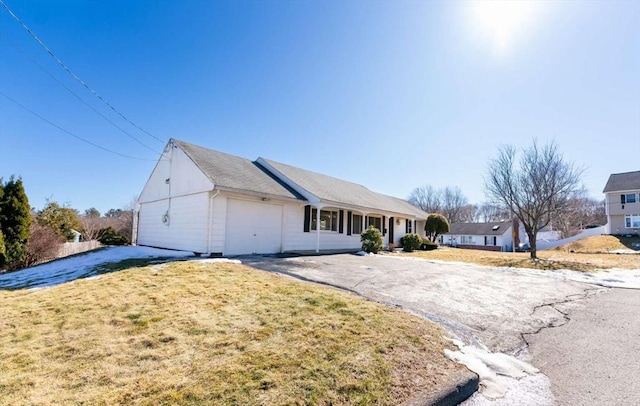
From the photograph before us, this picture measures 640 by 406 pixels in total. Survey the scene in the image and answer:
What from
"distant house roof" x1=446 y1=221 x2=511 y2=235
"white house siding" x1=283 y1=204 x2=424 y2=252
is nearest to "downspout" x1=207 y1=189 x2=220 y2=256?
"white house siding" x1=283 y1=204 x2=424 y2=252

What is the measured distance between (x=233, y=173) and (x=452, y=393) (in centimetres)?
1178

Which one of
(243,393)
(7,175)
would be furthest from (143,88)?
(243,393)

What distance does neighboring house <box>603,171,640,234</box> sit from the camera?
28.5m

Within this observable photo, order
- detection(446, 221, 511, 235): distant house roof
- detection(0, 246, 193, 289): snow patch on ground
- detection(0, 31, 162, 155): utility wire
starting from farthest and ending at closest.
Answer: detection(446, 221, 511, 235): distant house roof < detection(0, 31, 162, 155): utility wire < detection(0, 246, 193, 289): snow patch on ground

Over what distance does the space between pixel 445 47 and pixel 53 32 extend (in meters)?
11.9

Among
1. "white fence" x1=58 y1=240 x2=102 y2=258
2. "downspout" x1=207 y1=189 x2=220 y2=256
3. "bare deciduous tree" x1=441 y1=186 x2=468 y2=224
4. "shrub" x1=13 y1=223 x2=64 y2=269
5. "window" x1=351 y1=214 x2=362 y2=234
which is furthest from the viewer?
"bare deciduous tree" x1=441 y1=186 x2=468 y2=224

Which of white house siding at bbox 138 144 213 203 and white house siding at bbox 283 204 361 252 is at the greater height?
white house siding at bbox 138 144 213 203

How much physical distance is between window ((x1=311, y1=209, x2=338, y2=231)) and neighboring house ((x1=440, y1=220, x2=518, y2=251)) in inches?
1209

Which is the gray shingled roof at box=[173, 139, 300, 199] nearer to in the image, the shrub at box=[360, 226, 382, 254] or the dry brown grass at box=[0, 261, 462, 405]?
the shrub at box=[360, 226, 382, 254]

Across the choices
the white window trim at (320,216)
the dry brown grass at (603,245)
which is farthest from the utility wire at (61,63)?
the dry brown grass at (603,245)

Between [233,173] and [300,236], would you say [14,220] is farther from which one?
[300,236]

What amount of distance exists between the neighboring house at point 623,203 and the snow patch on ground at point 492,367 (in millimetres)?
37752

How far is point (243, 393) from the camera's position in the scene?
7.45ft

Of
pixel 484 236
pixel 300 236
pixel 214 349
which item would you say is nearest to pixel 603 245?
pixel 484 236
